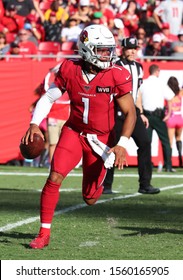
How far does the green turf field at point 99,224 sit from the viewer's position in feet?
25.2

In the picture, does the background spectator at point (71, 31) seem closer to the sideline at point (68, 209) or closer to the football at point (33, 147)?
the sideline at point (68, 209)

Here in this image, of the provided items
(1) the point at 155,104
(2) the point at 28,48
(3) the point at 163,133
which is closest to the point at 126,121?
(1) the point at 155,104

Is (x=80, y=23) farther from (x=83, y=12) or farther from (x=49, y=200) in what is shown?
(x=49, y=200)

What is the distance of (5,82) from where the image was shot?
18234 millimetres

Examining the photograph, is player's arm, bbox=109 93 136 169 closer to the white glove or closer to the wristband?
the wristband

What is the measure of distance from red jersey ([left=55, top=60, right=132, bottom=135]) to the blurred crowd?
10.5 meters

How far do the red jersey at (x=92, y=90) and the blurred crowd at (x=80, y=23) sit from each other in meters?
10.5

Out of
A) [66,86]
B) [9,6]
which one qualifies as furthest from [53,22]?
[66,86]

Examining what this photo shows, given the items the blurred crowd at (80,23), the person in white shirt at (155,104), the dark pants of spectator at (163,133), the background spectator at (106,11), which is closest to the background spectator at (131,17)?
the blurred crowd at (80,23)

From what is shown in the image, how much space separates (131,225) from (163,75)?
8715 mm

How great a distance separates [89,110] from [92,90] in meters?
0.18

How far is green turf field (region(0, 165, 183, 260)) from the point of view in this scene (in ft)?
25.2

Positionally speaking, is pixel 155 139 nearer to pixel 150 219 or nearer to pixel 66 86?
pixel 150 219

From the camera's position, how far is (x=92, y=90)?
321 inches
